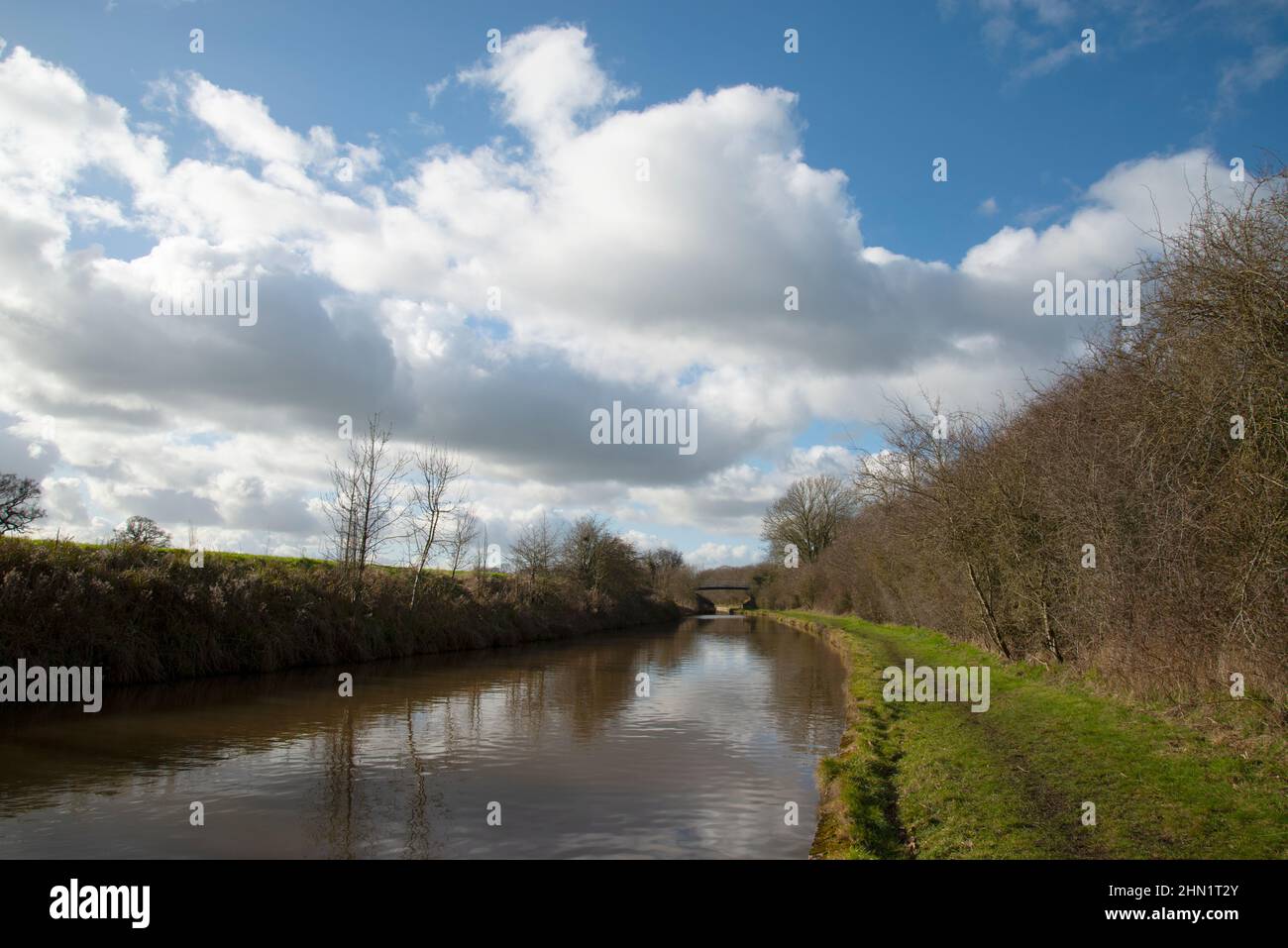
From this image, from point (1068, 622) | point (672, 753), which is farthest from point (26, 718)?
point (1068, 622)

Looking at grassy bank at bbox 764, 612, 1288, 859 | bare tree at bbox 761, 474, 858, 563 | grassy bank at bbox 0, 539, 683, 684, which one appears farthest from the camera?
bare tree at bbox 761, 474, 858, 563

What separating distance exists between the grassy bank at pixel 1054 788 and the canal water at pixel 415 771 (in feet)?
3.12

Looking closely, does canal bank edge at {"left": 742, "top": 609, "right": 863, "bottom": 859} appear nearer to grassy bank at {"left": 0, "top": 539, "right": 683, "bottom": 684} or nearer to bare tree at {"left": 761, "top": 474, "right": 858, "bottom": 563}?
grassy bank at {"left": 0, "top": 539, "right": 683, "bottom": 684}

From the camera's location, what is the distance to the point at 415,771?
1167 centimetres

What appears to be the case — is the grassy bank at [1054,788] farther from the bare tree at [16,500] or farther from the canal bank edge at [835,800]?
the bare tree at [16,500]

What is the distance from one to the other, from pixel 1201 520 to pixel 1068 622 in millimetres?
8259

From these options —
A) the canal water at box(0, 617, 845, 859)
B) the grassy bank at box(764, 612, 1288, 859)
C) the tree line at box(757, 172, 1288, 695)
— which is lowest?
the canal water at box(0, 617, 845, 859)

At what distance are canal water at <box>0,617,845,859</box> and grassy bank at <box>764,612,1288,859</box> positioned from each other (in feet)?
3.12

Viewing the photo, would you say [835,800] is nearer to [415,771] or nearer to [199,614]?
[415,771]

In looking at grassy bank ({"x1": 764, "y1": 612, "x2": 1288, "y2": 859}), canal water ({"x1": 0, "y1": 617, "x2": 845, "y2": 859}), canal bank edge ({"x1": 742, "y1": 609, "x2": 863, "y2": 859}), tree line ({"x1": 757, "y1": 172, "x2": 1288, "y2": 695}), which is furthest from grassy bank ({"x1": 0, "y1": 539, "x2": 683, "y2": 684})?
tree line ({"x1": 757, "y1": 172, "x2": 1288, "y2": 695})

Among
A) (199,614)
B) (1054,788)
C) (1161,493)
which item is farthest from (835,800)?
(199,614)

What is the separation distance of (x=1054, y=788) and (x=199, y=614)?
72.0 feet

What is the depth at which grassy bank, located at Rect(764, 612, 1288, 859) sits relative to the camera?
6793 millimetres

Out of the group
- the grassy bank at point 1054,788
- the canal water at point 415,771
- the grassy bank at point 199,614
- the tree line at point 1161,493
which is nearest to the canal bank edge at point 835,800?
the grassy bank at point 1054,788
